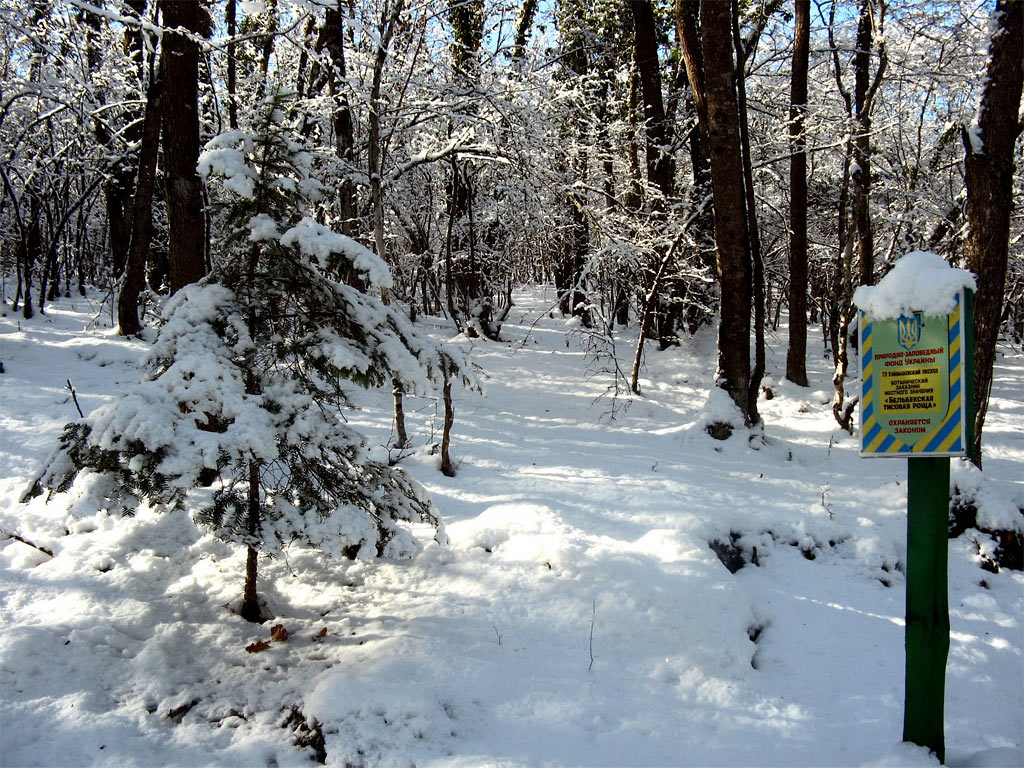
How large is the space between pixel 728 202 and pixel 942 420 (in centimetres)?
581

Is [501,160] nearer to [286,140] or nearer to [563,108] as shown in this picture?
[563,108]

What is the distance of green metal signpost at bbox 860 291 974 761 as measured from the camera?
97.1 inches

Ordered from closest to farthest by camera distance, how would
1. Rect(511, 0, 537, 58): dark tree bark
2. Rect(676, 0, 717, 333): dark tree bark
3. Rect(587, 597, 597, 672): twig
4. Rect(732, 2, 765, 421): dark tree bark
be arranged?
1. Rect(587, 597, 597, 672): twig
2. Rect(732, 2, 765, 421): dark tree bark
3. Rect(676, 0, 717, 333): dark tree bark
4. Rect(511, 0, 537, 58): dark tree bark

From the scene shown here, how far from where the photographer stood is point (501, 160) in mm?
9055

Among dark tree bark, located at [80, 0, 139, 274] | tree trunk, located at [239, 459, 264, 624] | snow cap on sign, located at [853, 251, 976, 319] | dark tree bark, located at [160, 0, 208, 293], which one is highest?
dark tree bark, located at [80, 0, 139, 274]

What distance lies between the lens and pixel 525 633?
3951 millimetres

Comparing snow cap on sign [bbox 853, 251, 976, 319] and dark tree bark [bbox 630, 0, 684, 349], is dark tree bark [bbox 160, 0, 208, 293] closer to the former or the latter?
snow cap on sign [bbox 853, 251, 976, 319]

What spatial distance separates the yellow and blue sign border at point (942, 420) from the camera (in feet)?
7.95

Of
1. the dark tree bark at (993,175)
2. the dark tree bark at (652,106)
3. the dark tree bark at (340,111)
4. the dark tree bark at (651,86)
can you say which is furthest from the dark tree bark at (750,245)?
the dark tree bark at (340,111)

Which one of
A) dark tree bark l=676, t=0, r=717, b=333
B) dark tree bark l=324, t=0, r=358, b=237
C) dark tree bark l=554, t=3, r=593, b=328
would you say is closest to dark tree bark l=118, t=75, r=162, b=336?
dark tree bark l=324, t=0, r=358, b=237

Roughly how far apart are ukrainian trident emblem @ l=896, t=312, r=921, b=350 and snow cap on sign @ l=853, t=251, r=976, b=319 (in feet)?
0.09

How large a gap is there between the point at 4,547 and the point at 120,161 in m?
10.5

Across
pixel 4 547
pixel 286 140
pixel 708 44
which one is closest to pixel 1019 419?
pixel 708 44

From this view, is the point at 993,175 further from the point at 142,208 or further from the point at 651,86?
the point at 142,208
